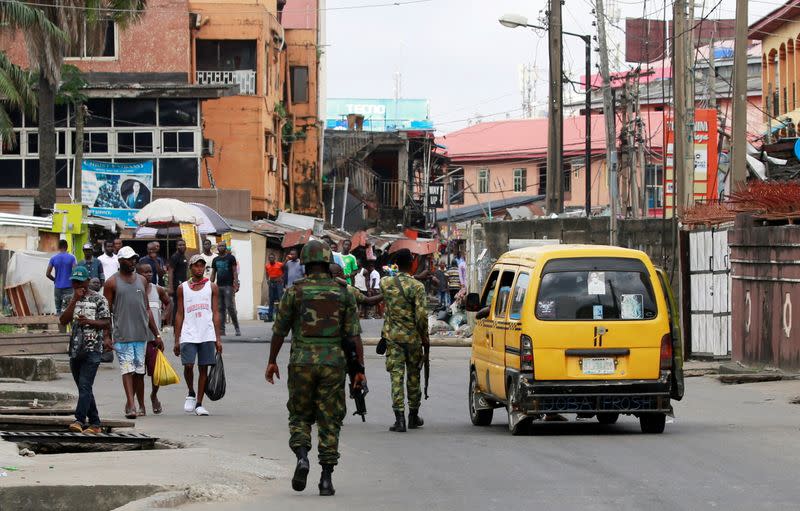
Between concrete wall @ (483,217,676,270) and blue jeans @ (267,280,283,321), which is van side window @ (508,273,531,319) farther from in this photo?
blue jeans @ (267,280,283,321)

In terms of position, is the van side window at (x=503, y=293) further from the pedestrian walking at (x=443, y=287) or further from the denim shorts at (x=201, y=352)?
the pedestrian walking at (x=443, y=287)

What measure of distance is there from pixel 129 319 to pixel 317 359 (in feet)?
20.5

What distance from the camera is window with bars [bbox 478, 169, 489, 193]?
8662 centimetres

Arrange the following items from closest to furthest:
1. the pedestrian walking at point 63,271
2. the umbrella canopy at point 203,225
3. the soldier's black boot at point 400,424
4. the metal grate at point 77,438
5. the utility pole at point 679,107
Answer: the metal grate at point 77,438, the soldier's black boot at point 400,424, the pedestrian walking at point 63,271, the utility pole at point 679,107, the umbrella canopy at point 203,225

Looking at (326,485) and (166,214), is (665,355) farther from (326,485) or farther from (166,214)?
(166,214)

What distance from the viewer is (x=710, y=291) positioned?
25047 millimetres

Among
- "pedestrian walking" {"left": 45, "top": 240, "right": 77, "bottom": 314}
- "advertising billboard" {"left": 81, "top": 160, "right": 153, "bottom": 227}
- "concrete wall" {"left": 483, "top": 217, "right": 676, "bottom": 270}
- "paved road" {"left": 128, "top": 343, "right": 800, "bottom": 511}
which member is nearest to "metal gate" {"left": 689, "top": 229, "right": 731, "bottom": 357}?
"paved road" {"left": 128, "top": 343, "right": 800, "bottom": 511}

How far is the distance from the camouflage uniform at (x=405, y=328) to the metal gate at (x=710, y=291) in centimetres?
1050

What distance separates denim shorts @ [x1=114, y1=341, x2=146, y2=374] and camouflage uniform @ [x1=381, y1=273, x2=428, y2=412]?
291 centimetres

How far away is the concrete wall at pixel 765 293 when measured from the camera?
20938 mm

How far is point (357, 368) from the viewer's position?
10.5 meters

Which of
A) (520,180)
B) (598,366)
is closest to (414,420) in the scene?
(598,366)

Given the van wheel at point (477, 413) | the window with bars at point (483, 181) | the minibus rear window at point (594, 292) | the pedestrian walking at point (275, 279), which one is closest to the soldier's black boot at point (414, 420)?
the van wheel at point (477, 413)

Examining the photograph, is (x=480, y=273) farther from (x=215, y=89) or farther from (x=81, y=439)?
(x=81, y=439)
